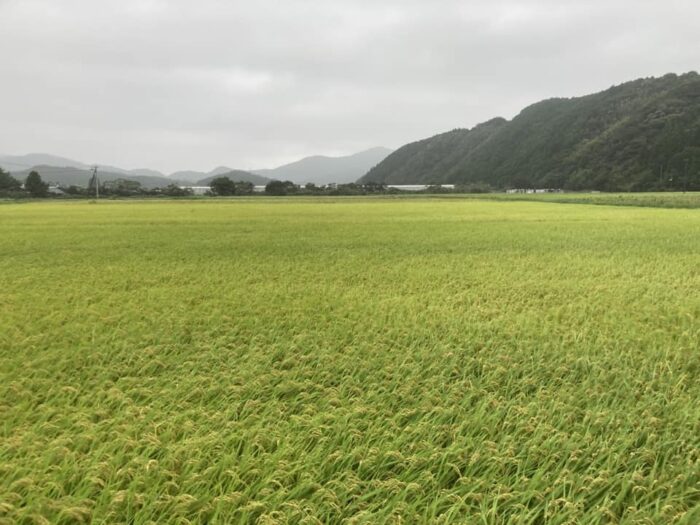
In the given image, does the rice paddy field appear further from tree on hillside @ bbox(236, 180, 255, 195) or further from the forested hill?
the forested hill

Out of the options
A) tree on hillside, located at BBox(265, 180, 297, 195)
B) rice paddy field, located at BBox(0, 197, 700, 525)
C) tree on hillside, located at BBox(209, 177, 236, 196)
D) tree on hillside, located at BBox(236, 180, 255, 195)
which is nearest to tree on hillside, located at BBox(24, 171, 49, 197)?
tree on hillside, located at BBox(209, 177, 236, 196)

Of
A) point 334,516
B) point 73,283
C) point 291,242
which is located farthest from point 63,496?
point 291,242

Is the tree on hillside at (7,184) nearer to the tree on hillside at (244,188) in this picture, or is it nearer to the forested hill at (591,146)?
the tree on hillside at (244,188)

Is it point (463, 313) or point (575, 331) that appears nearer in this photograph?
point (575, 331)

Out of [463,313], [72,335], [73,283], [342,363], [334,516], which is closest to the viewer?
[334,516]

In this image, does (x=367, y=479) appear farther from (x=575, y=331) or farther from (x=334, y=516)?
(x=575, y=331)

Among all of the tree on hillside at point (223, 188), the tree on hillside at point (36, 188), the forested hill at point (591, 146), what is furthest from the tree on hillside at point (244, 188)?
the forested hill at point (591, 146)

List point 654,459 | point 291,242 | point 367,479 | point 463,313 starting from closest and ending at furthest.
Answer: point 367,479 → point 654,459 → point 463,313 → point 291,242
